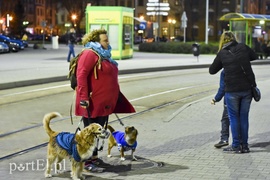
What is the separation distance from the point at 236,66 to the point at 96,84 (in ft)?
6.69

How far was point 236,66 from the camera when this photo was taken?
7832 mm

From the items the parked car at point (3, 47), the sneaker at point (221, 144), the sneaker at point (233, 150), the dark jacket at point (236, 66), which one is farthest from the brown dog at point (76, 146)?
the parked car at point (3, 47)

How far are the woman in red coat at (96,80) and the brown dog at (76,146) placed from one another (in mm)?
445

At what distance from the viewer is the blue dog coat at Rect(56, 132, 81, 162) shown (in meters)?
6.57

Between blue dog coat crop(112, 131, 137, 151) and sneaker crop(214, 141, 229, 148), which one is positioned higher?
blue dog coat crop(112, 131, 137, 151)

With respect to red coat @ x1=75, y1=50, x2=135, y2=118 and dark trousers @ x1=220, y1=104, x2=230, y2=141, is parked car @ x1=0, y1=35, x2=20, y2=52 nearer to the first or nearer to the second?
dark trousers @ x1=220, y1=104, x2=230, y2=141

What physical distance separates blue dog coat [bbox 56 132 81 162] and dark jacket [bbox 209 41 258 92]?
96.6 inches

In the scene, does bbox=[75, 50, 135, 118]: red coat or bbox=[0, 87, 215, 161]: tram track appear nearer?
bbox=[75, 50, 135, 118]: red coat

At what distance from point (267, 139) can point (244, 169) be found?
7.03 ft

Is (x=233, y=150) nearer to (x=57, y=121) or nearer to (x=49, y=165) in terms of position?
(x=49, y=165)

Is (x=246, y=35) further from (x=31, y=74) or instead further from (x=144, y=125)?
(x=144, y=125)

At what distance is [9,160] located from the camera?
7.85 m

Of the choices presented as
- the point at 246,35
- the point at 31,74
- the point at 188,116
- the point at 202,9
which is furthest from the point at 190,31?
the point at 188,116

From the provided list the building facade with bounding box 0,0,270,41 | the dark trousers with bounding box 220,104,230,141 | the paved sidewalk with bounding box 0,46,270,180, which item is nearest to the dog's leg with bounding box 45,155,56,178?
the paved sidewalk with bounding box 0,46,270,180
